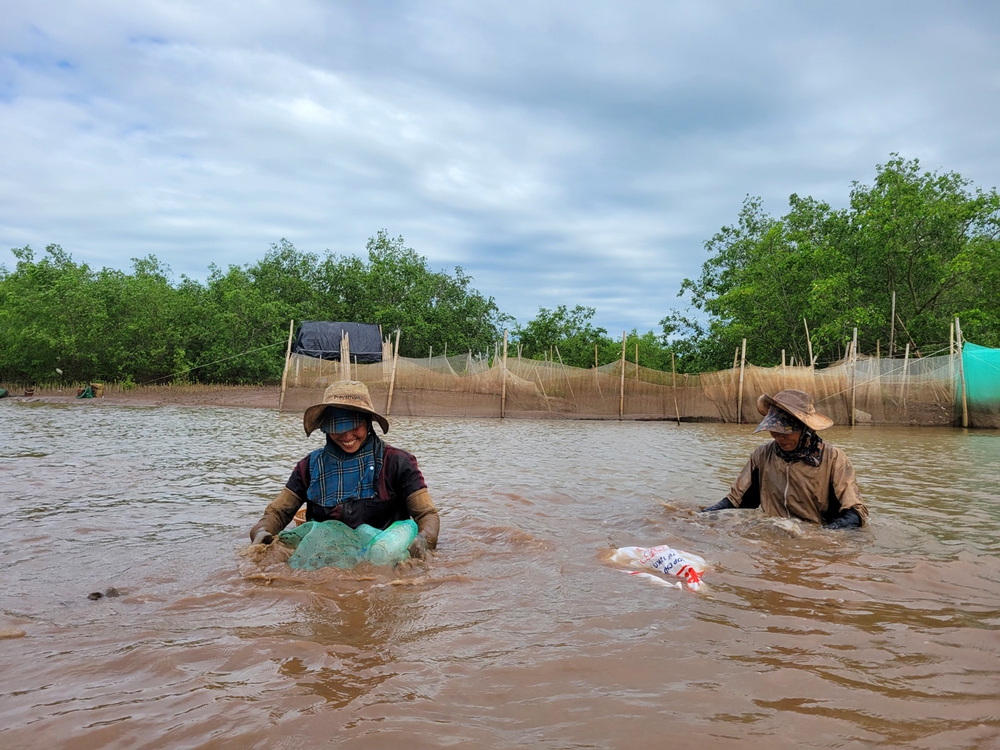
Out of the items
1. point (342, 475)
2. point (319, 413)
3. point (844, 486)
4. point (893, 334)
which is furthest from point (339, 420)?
point (893, 334)

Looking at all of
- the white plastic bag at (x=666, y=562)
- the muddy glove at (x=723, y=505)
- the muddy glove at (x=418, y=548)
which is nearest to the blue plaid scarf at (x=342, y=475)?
the muddy glove at (x=418, y=548)

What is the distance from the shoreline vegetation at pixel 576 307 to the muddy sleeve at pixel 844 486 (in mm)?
13486

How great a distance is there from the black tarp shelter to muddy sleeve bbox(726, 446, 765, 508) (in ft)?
74.9

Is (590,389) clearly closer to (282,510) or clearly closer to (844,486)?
(844,486)

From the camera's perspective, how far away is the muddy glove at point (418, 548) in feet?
12.7

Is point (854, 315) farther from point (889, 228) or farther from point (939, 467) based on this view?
point (939, 467)

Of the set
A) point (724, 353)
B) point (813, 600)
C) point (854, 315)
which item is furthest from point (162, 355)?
point (813, 600)

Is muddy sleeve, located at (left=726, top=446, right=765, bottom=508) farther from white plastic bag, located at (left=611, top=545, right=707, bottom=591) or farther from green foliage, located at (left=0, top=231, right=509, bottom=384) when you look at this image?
green foliage, located at (left=0, top=231, right=509, bottom=384)

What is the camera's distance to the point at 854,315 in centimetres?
2044

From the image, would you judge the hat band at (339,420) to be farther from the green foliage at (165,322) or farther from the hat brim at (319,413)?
the green foliage at (165,322)

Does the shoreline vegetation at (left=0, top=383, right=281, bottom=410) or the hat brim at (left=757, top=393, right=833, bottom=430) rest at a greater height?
the hat brim at (left=757, top=393, right=833, bottom=430)

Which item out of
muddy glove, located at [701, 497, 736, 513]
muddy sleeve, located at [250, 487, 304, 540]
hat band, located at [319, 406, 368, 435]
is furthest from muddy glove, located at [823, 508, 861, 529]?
muddy sleeve, located at [250, 487, 304, 540]

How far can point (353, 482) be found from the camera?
3965 mm

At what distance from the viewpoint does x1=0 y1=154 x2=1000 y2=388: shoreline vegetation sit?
21641mm
